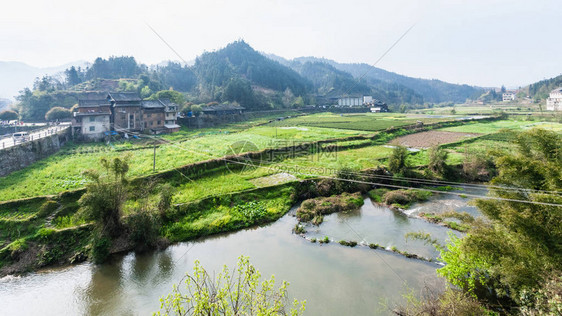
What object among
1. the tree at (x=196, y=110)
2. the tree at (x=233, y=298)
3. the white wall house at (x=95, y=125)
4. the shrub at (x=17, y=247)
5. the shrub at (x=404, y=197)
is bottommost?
the shrub at (x=17, y=247)

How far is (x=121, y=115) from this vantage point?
144 feet

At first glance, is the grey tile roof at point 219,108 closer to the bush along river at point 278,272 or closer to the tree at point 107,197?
the tree at point 107,197

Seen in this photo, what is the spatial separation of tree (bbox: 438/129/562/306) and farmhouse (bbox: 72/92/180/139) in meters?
42.5

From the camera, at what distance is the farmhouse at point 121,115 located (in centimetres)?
3894

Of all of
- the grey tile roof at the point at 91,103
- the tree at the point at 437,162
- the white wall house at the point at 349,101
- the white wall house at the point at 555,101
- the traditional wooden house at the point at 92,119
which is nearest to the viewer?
the tree at the point at 437,162

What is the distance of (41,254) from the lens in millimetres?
14461

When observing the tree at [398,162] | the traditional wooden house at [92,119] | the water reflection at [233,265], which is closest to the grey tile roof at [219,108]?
the traditional wooden house at [92,119]

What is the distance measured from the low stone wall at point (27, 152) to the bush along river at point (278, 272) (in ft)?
46.5

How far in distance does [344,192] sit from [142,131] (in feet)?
114

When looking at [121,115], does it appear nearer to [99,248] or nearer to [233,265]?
[99,248]

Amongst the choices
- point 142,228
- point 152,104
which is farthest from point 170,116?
point 142,228

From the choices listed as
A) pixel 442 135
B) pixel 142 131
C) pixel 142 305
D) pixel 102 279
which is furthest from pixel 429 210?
pixel 142 131

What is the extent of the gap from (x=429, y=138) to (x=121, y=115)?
4549 cm

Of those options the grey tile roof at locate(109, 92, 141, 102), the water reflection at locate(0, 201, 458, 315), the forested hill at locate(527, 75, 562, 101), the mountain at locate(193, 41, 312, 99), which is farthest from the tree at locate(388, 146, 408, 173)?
the forested hill at locate(527, 75, 562, 101)
